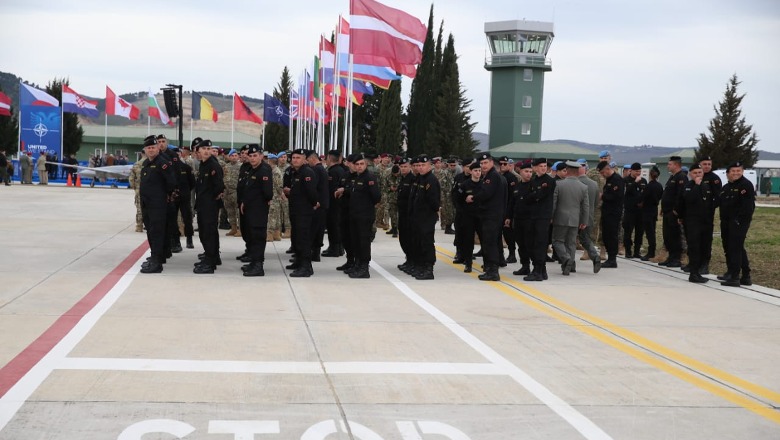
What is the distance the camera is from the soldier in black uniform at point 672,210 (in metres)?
14.6

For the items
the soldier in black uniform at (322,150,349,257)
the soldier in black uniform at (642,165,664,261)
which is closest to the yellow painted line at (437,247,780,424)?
the soldier in black uniform at (322,150,349,257)

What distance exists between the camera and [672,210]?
14.9m

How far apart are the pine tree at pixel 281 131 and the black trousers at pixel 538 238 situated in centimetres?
7045

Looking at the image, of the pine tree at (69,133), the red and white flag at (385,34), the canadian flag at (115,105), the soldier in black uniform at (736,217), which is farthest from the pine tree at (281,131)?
the soldier in black uniform at (736,217)

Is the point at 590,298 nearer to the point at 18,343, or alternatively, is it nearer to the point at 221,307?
the point at 221,307

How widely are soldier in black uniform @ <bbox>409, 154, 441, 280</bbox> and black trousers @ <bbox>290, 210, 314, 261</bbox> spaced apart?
159cm

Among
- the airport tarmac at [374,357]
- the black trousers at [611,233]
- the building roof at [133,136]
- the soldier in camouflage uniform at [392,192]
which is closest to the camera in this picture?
the airport tarmac at [374,357]

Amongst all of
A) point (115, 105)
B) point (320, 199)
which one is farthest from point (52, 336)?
point (115, 105)

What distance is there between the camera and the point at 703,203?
13.3 m

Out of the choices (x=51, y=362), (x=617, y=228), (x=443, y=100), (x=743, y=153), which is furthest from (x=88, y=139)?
(x=51, y=362)

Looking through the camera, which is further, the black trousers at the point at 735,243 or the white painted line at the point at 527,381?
the black trousers at the point at 735,243

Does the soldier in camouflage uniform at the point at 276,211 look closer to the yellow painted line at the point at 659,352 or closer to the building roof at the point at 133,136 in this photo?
the yellow painted line at the point at 659,352

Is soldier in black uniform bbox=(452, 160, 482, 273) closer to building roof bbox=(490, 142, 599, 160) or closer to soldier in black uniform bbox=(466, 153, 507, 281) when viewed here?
soldier in black uniform bbox=(466, 153, 507, 281)

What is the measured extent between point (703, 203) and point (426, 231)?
432 centimetres
